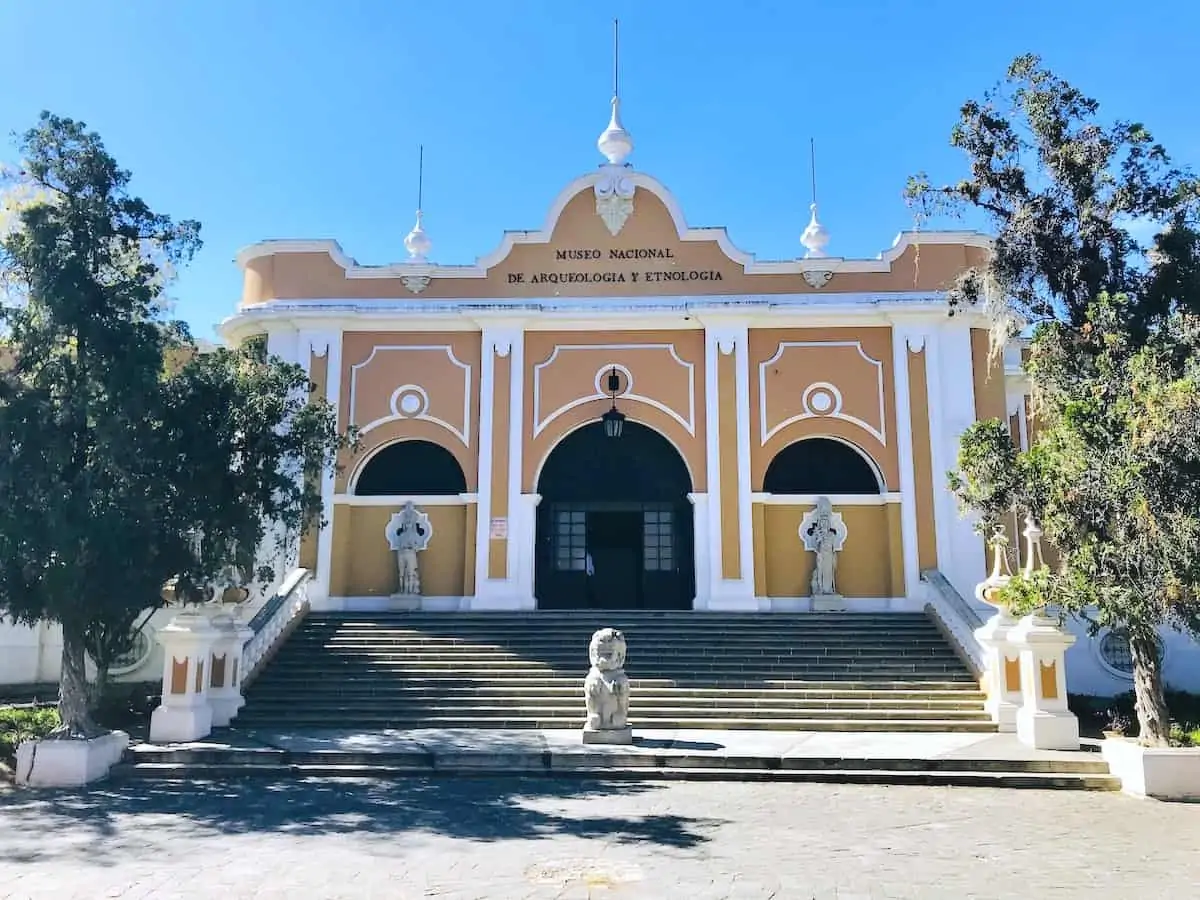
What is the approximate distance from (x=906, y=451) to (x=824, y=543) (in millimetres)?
2219

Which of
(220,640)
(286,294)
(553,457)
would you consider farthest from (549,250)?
(220,640)

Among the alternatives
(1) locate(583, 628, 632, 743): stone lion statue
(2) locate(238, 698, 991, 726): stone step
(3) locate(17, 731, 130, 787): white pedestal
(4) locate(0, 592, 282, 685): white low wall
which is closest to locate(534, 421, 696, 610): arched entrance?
(2) locate(238, 698, 991, 726): stone step

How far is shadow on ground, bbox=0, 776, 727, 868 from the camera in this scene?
729 centimetres

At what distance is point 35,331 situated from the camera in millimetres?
9789

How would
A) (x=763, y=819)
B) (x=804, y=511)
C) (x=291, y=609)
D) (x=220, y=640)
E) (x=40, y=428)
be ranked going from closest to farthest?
(x=763, y=819) < (x=40, y=428) < (x=220, y=640) < (x=291, y=609) < (x=804, y=511)

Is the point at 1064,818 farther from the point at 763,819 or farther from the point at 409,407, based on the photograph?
the point at 409,407

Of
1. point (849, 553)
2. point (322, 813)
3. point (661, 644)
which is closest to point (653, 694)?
point (661, 644)

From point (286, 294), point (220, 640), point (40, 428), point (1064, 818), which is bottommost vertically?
point (1064, 818)

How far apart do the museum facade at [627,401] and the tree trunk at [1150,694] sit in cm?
717

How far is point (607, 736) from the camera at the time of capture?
1087 centimetres

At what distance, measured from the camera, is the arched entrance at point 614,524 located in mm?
17875

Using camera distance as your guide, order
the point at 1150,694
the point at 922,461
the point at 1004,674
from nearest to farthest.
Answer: the point at 1150,694
the point at 1004,674
the point at 922,461

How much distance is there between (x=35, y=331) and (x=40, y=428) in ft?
3.29

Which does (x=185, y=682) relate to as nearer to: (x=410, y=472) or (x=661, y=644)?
(x=661, y=644)
